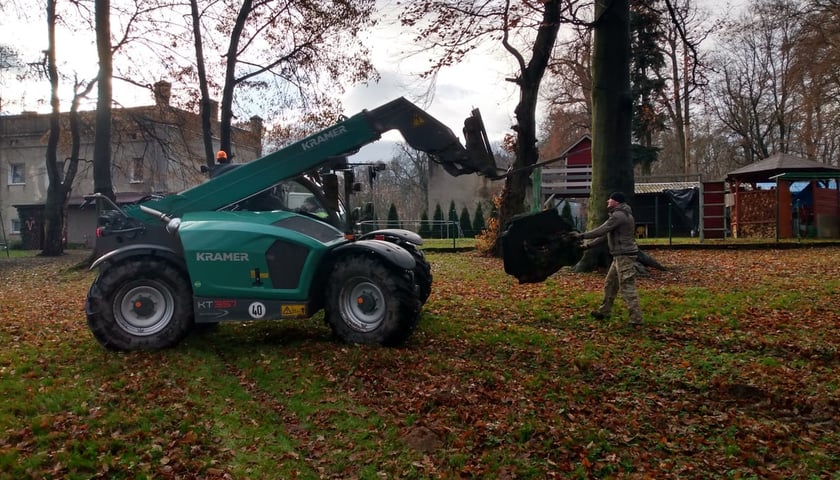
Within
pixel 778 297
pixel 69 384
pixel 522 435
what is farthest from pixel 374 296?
pixel 778 297

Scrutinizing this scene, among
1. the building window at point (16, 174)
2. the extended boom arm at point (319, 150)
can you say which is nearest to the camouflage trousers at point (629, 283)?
the extended boom arm at point (319, 150)

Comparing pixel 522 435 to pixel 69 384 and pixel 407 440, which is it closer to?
pixel 407 440

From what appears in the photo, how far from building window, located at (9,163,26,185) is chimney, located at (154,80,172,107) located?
29667 mm

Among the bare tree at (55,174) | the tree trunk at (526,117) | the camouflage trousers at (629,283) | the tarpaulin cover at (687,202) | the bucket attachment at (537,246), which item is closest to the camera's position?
the bucket attachment at (537,246)

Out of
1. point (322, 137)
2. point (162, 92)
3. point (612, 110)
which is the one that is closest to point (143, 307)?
point (322, 137)

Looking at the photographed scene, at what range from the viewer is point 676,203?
35719 mm

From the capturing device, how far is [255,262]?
800cm

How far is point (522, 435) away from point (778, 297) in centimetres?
740

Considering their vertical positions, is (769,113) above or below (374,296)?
above

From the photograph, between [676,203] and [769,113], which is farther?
[769,113]

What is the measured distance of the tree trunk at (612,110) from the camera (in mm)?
14117

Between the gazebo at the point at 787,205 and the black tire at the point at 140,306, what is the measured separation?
74.8 ft

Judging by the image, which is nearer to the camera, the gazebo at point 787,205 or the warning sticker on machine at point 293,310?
the warning sticker on machine at point 293,310

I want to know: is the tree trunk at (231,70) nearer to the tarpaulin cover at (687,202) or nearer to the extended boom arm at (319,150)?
the extended boom arm at (319,150)
